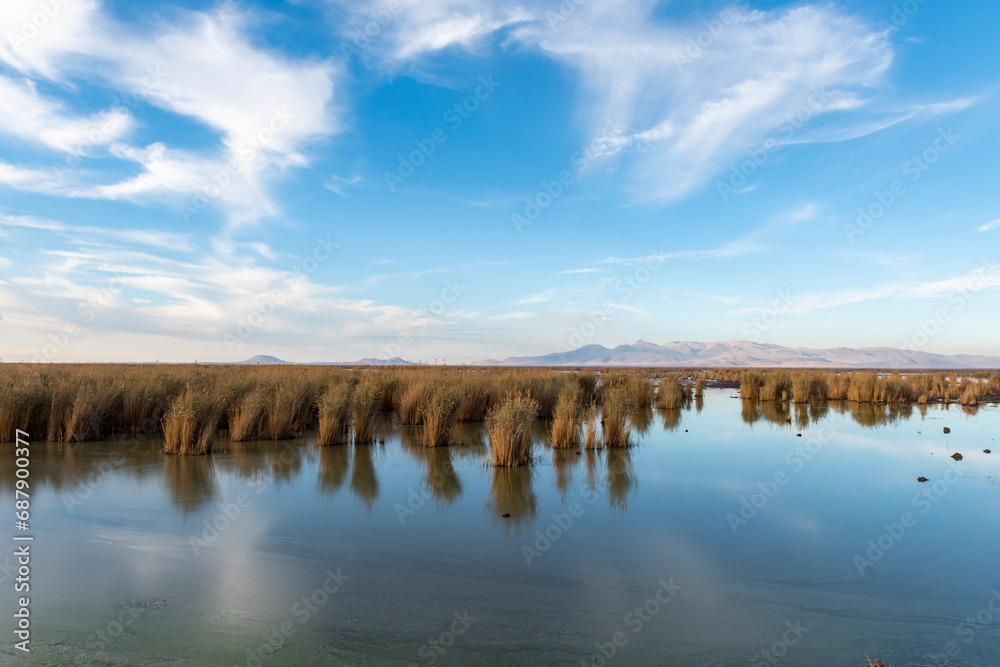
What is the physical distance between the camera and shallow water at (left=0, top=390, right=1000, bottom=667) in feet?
11.0

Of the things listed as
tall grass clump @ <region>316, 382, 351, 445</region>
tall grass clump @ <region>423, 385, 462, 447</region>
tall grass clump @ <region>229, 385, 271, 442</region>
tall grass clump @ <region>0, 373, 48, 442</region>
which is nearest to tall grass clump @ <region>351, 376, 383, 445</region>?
tall grass clump @ <region>316, 382, 351, 445</region>

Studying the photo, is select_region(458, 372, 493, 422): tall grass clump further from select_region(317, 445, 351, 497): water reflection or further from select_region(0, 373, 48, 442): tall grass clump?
select_region(0, 373, 48, 442): tall grass clump

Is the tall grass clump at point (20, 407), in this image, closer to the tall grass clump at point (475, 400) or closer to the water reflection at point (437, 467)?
the water reflection at point (437, 467)

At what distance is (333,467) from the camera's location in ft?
27.3

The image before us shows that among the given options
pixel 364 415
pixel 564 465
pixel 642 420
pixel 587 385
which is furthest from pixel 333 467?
pixel 587 385

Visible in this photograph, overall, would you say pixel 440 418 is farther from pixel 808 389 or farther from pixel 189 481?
pixel 808 389

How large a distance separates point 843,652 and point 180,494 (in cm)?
681

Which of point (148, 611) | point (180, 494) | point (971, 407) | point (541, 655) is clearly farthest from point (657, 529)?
point (971, 407)

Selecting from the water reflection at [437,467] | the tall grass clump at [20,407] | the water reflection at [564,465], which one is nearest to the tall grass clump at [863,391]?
the water reflection at [564,465]

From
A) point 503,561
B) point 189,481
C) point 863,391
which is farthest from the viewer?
point 863,391

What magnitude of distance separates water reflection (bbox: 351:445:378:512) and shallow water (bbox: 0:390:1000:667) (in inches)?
2.4

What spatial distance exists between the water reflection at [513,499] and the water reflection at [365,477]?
1480 mm

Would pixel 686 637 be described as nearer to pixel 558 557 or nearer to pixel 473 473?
pixel 558 557

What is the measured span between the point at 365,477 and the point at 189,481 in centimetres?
226
